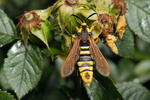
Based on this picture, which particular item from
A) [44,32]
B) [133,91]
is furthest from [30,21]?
[133,91]

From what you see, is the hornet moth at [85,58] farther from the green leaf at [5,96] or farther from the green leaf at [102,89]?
the green leaf at [5,96]

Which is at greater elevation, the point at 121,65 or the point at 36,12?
the point at 36,12

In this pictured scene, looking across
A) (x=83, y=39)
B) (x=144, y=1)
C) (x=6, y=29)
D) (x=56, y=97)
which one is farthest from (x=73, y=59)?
(x=56, y=97)

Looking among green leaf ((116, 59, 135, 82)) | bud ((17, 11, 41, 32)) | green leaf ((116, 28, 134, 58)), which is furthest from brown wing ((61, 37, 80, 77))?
green leaf ((116, 59, 135, 82))

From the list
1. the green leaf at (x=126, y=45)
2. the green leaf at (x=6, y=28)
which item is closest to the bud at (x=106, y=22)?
the green leaf at (x=126, y=45)

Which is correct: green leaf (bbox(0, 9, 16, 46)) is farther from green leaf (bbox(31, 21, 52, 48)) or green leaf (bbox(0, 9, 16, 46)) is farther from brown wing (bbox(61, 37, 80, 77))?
brown wing (bbox(61, 37, 80, 77))

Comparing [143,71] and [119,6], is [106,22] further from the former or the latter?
[143,71]

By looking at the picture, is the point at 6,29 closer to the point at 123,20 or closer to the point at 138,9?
the point at 123,20
